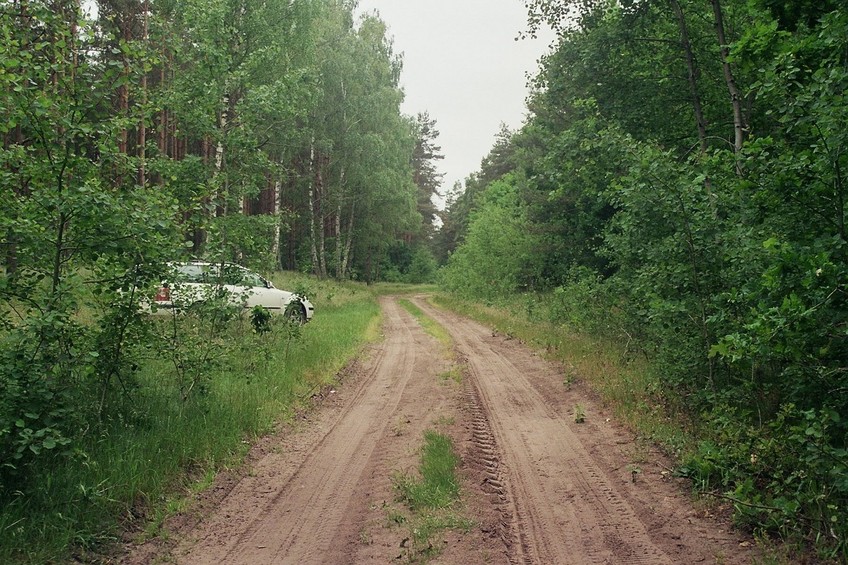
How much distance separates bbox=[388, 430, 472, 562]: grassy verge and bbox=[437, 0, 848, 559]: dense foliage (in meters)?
2.17

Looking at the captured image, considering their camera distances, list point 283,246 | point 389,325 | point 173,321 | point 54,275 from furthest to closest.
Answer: point 283,246 → point 389,325 → point 173,321 → point 54,275

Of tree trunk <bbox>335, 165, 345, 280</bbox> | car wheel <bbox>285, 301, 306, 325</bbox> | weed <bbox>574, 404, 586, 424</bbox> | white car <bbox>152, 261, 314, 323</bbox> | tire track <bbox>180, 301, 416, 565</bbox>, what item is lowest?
tire track <bbox>180, 301, 416, 565</bbox>

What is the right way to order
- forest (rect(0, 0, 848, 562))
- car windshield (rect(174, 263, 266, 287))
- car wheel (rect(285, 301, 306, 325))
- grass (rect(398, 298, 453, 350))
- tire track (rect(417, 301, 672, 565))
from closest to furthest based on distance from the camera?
tire track (rect(417, 301, 672, 565)), forest (rect(0, 0, 848, 562)), car windshield (rect(174, 263, 266, 287)), car wheel (rect(285, 301, 306, 325)), grass (rect(398, 298, 453, 350))

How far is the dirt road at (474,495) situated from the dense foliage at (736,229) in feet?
2.19

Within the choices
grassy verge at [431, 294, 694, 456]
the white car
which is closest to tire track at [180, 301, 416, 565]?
the white car

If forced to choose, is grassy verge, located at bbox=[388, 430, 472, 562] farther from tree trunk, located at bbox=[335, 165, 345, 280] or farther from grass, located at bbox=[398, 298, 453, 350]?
tree trunk, located at bbox=[335, 165, 345, 280]

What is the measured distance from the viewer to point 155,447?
4.98 m

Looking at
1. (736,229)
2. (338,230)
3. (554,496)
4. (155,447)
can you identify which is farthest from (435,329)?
(338,230)

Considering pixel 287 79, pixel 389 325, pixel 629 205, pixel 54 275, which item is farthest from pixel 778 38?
pixel 389 325

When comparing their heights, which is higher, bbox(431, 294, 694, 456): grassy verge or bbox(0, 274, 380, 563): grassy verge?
bbox(431, 294, 694, 456): grassy verge

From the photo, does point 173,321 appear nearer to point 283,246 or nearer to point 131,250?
point 131,250

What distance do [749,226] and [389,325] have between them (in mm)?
14200

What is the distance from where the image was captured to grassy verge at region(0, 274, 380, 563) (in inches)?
148

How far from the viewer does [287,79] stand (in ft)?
40.3
